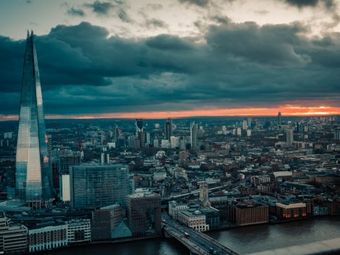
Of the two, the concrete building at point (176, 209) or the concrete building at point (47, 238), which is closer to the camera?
the concrete building at point (47, 238)

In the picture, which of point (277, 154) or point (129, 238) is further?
point (277, 154)

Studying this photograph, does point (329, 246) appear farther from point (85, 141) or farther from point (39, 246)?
point (85, 141)

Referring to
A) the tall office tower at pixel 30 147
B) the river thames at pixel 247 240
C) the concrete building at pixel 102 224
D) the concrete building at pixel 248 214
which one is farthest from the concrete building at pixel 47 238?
the tall office tower at pixel 30 147

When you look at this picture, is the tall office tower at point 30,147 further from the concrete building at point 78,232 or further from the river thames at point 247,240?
the river thames at point 247,240

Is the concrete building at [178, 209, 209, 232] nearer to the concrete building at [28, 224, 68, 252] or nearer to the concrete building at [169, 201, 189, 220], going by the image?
the concrete building at [169, 201, 189, 220]

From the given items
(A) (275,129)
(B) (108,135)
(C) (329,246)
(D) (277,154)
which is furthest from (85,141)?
(C) (329,246)

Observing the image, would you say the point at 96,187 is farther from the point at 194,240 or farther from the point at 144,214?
the point at 194,240
